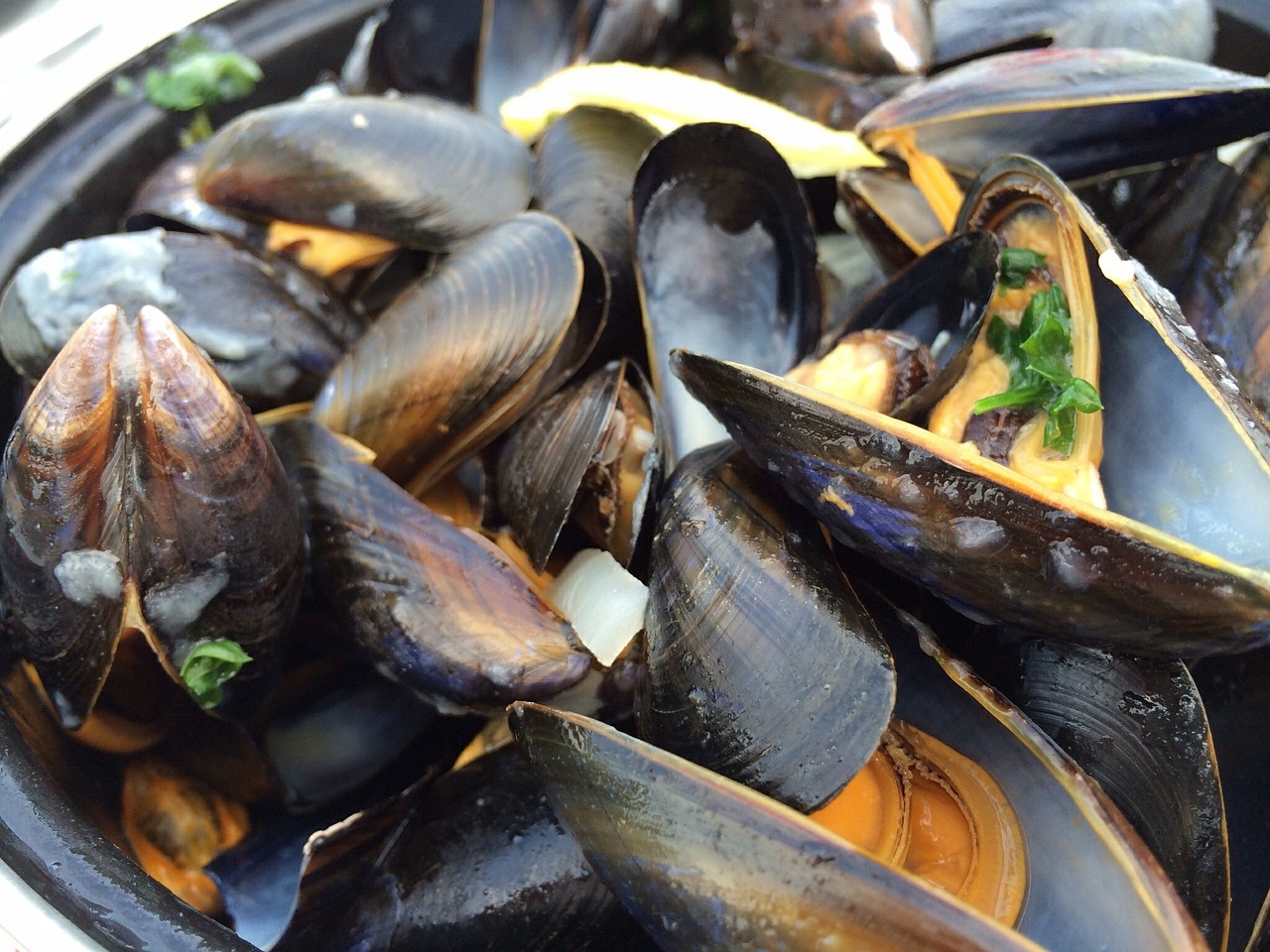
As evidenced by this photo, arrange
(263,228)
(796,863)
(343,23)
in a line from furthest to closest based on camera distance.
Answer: (343,23), (263,228), (796,863)

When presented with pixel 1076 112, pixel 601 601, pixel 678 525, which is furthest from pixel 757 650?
pixel 1076 112

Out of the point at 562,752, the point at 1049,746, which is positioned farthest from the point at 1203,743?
the point at 562,752

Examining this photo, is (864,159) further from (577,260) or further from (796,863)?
(796,863)

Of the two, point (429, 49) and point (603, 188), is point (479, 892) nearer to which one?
point (603, 188)

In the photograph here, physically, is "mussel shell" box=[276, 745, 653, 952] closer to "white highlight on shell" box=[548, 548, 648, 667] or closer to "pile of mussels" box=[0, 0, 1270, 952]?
"pile of mussels" box=[0, 0, 1270, 952]

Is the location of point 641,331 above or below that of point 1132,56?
below

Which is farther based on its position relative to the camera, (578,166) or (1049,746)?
(578,166)
